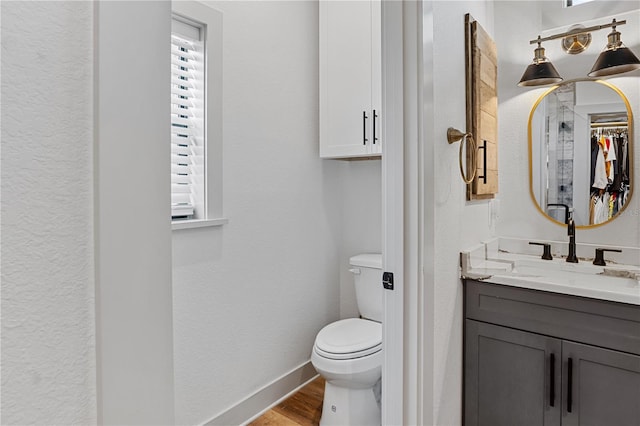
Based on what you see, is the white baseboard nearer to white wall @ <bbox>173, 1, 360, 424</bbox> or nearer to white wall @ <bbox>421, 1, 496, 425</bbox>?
white wall @ <bbox>173, 1, 360, 424</bbox>

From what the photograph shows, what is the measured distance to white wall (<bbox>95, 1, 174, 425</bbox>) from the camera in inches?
17.1

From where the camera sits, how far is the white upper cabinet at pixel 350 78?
216 centimetres

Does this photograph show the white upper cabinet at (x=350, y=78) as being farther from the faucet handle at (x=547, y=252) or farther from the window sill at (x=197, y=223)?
the faucet handle at (x=547, y=252)

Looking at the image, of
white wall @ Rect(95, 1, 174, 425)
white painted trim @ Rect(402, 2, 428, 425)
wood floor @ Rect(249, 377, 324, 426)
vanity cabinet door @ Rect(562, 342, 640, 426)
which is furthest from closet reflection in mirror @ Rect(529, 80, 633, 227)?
white wall @ Rect(95, 1, 174, 425)

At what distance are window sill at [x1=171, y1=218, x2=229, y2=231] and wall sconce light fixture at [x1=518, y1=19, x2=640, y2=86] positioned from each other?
65.8 inches

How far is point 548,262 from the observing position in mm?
1905

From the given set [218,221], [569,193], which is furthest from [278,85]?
[569,193]

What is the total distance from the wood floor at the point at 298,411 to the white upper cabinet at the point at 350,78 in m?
1.42

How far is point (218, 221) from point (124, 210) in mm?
1388

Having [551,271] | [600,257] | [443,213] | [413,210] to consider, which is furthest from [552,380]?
[413,210]

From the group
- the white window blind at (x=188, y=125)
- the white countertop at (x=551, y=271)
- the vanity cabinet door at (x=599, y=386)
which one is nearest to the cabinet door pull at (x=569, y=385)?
the vanity cabinet door at (x=599, y=386)

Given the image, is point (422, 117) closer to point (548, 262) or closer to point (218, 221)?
point (218, 221)

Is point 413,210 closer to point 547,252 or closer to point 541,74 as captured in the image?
point 547,252

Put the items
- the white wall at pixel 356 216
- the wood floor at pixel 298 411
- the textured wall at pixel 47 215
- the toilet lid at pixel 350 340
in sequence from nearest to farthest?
the textured wall at pixel 47 215
the toilet lid at pixel 350 340
the wood floor at pixel 298 411
the white wall at pixel 356 216
